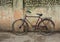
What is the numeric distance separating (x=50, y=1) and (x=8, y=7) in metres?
2.32

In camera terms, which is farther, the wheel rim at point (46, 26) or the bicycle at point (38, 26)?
the wheel rim at point (46, 26)

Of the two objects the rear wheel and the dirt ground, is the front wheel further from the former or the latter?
the rear wheel

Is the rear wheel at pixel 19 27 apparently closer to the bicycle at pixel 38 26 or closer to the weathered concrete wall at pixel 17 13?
the bicycle at pixel 38 26

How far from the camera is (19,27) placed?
10719 millimetres

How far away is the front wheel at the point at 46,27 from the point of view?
1066cm

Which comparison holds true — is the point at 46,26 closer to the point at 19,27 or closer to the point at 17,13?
the point at 19,27

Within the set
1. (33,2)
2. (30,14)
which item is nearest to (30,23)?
(30,14)

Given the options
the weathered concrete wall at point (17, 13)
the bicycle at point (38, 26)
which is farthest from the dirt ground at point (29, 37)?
the weathered concrete wall at point (17, 13)

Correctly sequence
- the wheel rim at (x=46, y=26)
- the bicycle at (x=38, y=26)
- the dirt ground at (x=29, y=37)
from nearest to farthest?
the dirt ground at (x=29, y=37) → the bicycle at (x=38, y=26) → the wheel rim at (x=46, y=26)

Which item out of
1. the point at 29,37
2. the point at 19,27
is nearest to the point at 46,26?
the point at 29,37

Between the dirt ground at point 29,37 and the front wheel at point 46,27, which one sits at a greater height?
the front wheel at point 46,27

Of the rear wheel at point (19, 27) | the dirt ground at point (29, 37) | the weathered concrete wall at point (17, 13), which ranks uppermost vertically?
the weathered concrete wall at point (17, 13)

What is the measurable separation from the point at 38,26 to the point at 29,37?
2.68 ft

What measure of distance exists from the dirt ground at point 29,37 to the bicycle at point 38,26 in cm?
32
